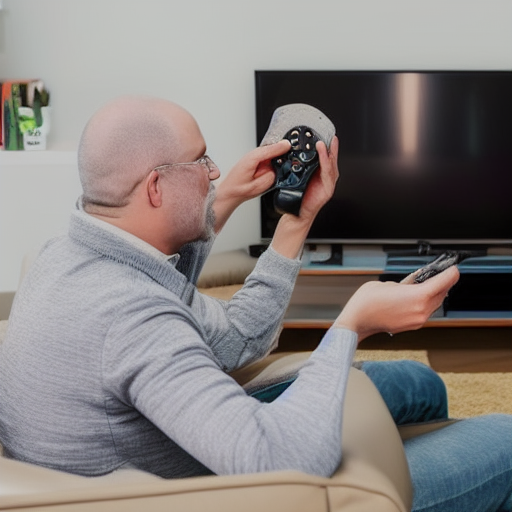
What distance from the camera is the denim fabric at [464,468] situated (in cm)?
119

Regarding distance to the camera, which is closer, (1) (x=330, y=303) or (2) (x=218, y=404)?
(2) (x=218, y=404)

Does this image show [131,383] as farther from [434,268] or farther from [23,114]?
[23,114]

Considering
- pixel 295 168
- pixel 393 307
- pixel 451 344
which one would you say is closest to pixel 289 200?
pixel 295 168

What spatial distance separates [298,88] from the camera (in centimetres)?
366

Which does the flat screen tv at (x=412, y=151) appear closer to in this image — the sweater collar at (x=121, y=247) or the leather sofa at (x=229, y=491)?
the sweater collar at (x=121, y=247)

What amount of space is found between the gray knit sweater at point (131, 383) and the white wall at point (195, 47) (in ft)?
8.93

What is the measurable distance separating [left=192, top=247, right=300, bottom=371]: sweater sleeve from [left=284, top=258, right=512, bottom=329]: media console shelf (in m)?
2.06

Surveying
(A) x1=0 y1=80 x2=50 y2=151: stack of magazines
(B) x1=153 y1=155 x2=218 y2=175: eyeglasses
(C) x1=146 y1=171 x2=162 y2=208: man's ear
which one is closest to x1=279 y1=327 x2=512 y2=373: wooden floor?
(A) x1=0 y1=80 x2=50 y2=151: stack of magazines

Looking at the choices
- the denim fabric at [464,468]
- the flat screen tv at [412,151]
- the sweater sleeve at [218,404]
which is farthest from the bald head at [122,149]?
the flat screen tv at [412,151]

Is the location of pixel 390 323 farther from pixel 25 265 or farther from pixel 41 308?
pixel 25 265

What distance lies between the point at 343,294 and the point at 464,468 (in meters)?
2.53

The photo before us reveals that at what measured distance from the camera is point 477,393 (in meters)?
2.97

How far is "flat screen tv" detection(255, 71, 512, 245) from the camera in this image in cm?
366

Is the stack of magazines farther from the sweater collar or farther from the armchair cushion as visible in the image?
the armchair cushion
